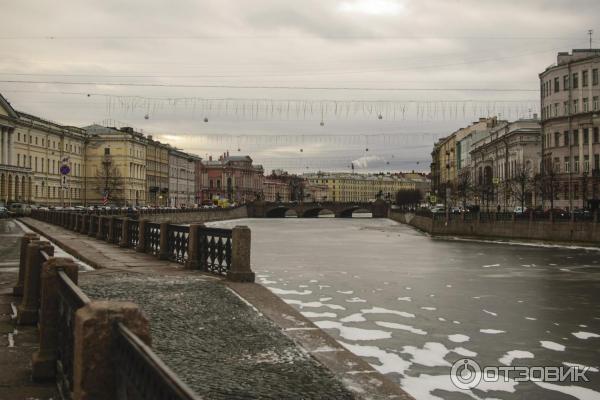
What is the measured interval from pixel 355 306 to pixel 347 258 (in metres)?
16.7

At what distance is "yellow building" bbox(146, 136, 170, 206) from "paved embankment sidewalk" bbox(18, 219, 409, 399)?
390ft

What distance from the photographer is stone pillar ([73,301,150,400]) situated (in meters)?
4.10

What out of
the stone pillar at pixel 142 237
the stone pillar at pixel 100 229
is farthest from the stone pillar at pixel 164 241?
the stone pillar at pixel 100 229

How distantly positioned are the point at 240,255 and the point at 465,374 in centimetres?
622

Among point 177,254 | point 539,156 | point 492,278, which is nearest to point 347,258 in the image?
point 492,278

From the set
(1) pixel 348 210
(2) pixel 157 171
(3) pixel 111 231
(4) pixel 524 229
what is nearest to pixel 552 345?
(3) pixel 111 231

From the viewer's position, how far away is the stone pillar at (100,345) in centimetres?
410

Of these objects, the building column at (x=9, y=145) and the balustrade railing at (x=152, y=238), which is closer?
the balustrade railing at (x=152, y=238)

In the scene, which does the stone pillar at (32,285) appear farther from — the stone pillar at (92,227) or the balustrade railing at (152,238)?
the stone pillar at (92,227)

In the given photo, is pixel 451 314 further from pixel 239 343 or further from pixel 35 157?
pixel 35 157

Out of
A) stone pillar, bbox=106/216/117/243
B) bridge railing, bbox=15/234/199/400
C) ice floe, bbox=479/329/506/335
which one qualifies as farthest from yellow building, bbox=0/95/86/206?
bridge railing, bbox=15/234/199/400

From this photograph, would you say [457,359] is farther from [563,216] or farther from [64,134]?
[64,134]

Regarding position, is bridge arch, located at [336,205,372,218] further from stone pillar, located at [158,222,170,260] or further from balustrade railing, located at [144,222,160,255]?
stone pillar, located at [158,222,170,260]

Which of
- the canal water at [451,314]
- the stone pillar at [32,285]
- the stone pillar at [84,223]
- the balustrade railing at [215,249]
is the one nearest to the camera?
the stone pillar at [32,285]
